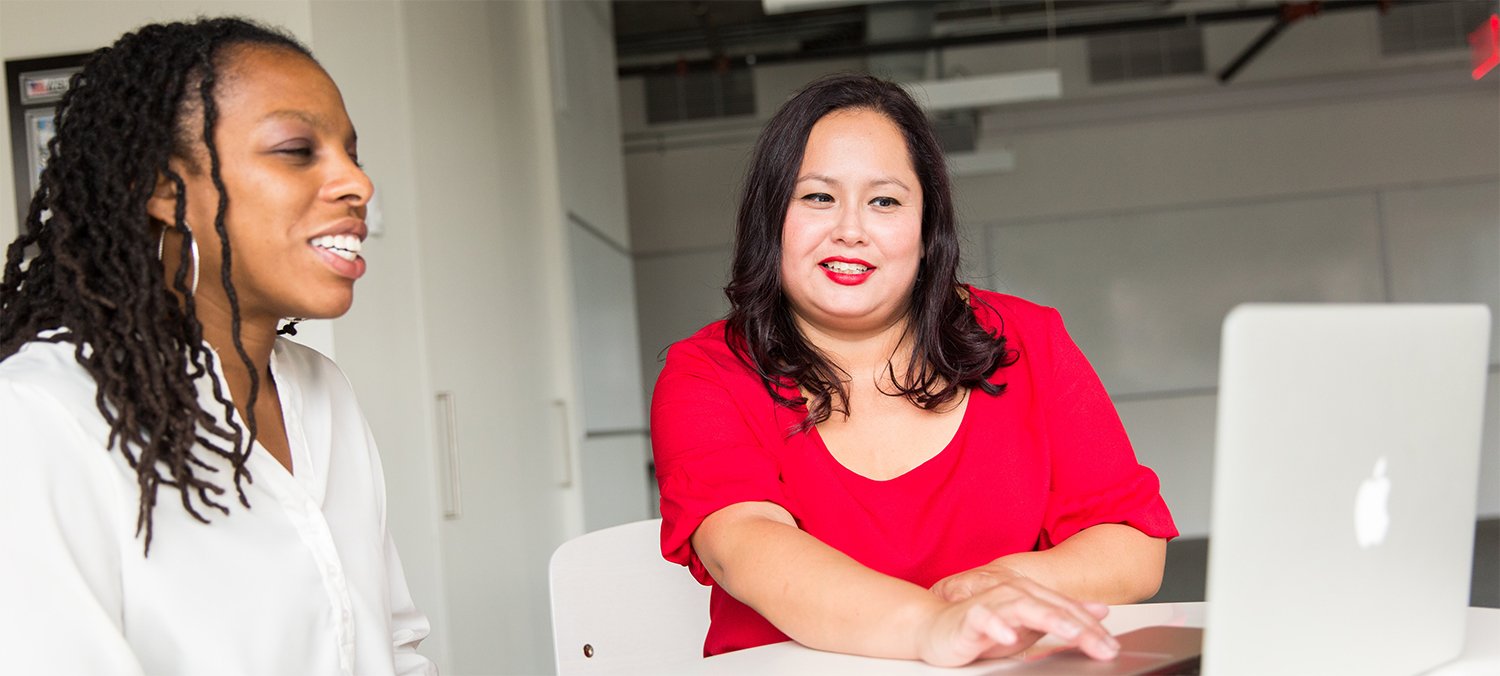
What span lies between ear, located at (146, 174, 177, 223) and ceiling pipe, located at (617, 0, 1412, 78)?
677cm

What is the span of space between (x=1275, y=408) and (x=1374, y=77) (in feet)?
31.6

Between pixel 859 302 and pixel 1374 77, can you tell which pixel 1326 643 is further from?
pixel 1374 77

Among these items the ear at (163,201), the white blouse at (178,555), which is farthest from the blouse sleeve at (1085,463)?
the ear at (163,201)

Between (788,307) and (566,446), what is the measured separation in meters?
2.76

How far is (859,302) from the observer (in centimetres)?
176

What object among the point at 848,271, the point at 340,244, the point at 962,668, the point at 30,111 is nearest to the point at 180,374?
the point at 340,244

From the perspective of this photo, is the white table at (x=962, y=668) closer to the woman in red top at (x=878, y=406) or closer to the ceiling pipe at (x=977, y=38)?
the woman in red top at (x=878, y=406)

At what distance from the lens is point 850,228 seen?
1.75 m

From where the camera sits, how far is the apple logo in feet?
3.13

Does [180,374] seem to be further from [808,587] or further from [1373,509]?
[1373,509]

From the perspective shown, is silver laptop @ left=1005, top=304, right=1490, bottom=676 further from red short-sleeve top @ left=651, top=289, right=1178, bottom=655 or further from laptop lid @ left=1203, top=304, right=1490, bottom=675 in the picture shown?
red short-sleeve top @ left=651, top=289, right=1178, bottom=655

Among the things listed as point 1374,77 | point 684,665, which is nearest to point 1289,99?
point 1374,77

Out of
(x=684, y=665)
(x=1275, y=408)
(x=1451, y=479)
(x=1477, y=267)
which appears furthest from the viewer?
(x=1477, y=267)

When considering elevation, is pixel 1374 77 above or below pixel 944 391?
above
